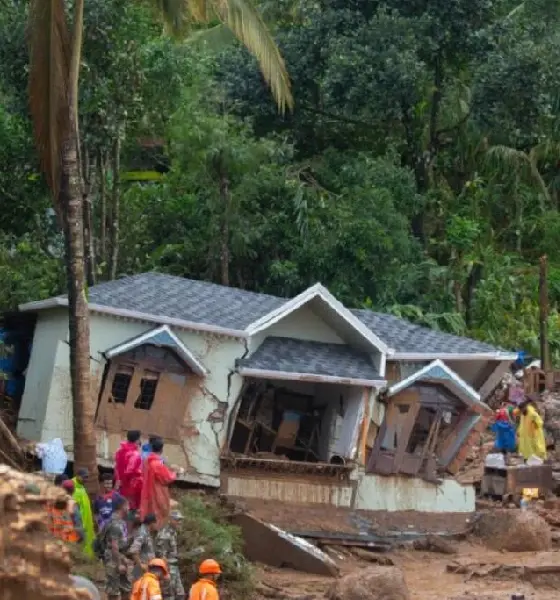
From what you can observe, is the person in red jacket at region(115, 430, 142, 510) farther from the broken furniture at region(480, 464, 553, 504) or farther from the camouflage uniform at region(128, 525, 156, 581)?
the broken furniture at region(480, 464, 553, 504)

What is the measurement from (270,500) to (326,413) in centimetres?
236

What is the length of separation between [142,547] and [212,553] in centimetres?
222

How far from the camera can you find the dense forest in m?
27.0

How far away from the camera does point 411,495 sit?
909 inches

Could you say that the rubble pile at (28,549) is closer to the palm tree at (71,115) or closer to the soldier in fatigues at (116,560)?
the soldier in fatigues at (116,560)

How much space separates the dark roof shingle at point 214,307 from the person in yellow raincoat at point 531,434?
6.03 ft

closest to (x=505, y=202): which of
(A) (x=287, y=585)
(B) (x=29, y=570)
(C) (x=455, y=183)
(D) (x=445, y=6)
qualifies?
(C) (x=455, y=183)

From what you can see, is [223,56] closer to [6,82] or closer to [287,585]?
[6,82]

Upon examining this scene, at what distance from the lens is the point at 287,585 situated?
19.0m

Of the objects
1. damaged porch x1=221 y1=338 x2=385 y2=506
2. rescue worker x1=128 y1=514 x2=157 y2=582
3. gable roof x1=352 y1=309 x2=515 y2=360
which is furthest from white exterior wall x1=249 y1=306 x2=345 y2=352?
rescue worker x1=128 y1=514 x2=157 y2=582

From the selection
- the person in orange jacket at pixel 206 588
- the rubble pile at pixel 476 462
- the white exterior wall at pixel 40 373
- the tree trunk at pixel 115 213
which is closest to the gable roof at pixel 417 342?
the rubble pile at pixel 476 462

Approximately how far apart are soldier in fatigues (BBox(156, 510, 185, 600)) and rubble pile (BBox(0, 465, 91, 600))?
293 inches

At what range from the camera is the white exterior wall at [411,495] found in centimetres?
2277

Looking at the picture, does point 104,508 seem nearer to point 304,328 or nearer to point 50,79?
point 50,79
